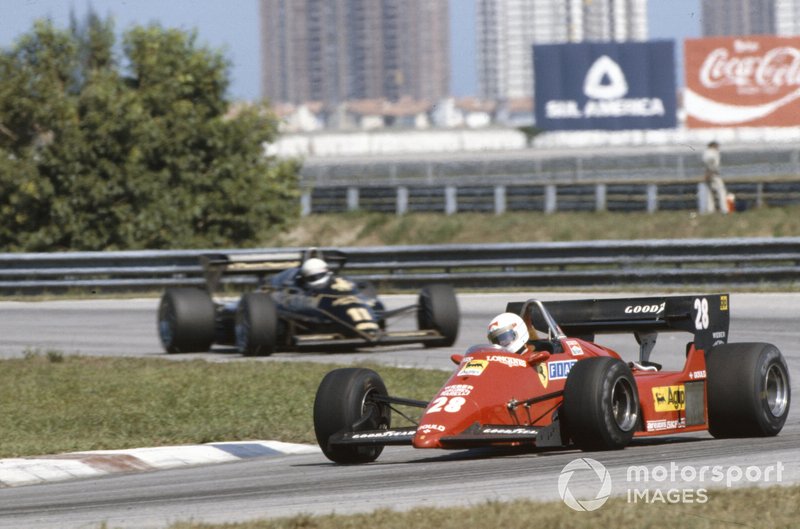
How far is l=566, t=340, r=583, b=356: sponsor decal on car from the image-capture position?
9983 mm

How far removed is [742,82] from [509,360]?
210ft

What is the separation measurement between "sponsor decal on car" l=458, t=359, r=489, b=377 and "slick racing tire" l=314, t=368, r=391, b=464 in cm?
64

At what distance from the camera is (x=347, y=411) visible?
938 cm

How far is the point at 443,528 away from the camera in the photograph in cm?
659

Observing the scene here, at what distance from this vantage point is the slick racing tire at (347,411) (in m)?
9.40

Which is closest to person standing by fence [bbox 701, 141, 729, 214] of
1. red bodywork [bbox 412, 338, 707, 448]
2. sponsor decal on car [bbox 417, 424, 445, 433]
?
red bodywork [bbox 412, 338, 707, 448]

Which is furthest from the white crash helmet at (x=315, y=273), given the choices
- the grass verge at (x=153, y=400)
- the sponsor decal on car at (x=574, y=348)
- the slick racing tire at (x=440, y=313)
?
the sponsor decal on car at (x=574, y=348)

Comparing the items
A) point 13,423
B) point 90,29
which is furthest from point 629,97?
point 13,423

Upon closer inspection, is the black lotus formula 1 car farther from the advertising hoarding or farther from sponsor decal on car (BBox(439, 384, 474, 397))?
the advertising hoarding

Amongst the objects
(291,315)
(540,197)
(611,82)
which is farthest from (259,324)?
(611,82)

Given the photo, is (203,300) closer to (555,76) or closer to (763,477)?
(763,477)

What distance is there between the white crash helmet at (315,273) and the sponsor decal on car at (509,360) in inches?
312

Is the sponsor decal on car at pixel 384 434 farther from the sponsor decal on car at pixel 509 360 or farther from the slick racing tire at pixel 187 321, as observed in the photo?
the slick racing tire at pixel 187 321

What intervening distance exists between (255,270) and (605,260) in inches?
279
